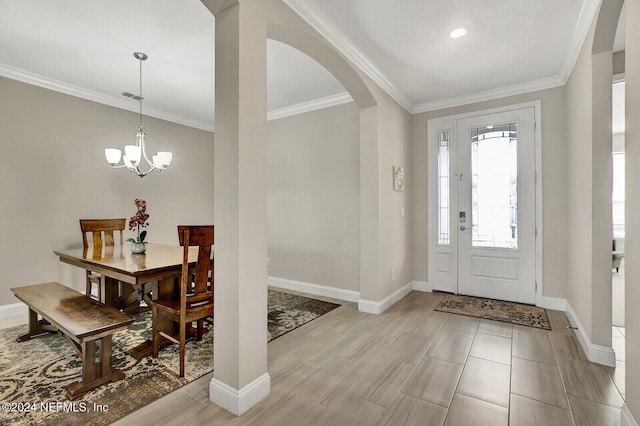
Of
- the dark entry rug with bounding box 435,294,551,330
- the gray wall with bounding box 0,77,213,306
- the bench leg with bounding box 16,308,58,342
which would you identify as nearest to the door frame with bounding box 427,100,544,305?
the dark entry rug with bounding box 435,294,551,330

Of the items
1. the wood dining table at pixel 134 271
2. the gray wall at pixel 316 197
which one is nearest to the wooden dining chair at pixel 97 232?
the wood dining table at pixel 134 271

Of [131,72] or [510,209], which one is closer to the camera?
[131,72]

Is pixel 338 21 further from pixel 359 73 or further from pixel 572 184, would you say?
pixel 572 184

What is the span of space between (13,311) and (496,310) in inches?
217

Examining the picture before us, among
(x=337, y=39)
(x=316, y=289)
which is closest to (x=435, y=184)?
(x=316, y=289)

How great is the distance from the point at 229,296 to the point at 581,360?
2742mm

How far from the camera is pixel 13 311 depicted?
11.1 feet

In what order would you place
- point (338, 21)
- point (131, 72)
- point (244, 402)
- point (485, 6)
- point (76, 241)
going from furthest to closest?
point (76, 241) < point (131, 72) < point (338, 21) < point (485, 6) < point (244, 402)

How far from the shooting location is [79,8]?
2363mm

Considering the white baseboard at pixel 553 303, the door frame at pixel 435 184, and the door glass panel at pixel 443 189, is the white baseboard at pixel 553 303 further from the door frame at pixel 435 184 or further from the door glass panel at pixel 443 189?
the door glass panel at pixel 443 189

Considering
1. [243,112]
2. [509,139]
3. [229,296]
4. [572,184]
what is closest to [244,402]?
[229,296]

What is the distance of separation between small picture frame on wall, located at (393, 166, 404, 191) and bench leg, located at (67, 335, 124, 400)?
332 cm

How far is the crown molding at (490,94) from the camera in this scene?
359 cm

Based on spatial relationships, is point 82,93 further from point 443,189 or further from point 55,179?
point 443,189
